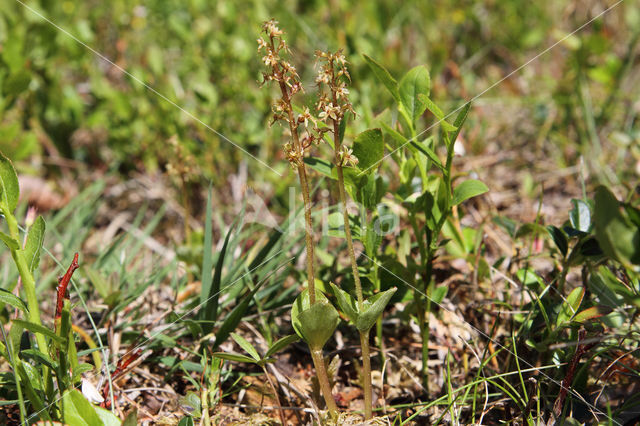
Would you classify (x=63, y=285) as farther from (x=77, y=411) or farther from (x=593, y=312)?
(x=593, y=312)

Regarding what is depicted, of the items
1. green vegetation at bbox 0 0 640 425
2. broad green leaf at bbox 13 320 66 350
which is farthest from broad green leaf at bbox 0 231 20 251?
broad green leaf at bbox 13 320 66 350

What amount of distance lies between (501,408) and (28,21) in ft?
10.2

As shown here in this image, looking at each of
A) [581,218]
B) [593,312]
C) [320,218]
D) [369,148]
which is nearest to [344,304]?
[369,148]

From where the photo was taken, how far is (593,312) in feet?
4.40

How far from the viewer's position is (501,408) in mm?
1495

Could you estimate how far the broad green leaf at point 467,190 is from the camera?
142cm

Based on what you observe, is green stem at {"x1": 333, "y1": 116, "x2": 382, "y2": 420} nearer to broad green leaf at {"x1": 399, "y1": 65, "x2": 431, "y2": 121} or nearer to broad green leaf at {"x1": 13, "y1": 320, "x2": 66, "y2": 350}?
broad green leaf at {"x1": 399, "y1": 65, "x2": 431, "y2": 121}

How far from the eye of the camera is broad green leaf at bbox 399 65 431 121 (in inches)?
58.7

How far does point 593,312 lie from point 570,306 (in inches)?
2.3

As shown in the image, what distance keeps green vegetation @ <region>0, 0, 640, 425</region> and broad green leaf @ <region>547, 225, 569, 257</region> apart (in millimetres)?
27

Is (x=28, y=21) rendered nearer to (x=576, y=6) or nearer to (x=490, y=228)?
(x=490, y=228)

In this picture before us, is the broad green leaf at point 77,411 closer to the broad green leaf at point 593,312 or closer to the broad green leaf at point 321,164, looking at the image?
the broad green leaf at point 321,164

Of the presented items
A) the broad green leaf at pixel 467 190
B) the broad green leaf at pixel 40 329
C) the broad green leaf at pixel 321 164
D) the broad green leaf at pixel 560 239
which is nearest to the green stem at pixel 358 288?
the broad green leaf at pixel 321 164

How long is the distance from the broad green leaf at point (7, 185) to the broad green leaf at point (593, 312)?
1.34 m
